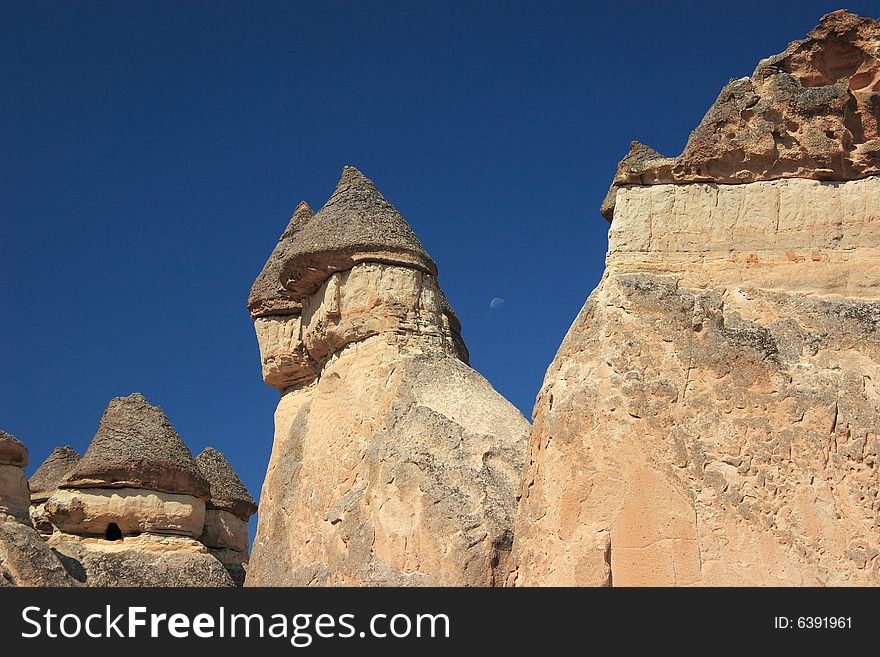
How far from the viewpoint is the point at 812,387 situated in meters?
9.11

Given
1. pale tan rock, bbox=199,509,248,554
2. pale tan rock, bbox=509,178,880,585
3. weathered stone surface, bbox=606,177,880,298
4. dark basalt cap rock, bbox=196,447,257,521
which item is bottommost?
pale tan rock, bbox=509,178,880,585

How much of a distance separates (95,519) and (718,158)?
39.1ft

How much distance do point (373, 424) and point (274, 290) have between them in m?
3.54

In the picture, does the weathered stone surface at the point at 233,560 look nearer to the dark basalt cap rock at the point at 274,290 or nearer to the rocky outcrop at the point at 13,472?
the rocky outcrop at the point at 13,472

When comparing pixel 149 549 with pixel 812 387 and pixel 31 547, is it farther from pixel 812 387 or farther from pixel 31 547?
pixel 812 387

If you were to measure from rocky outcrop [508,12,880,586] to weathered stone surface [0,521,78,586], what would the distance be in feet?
20.8

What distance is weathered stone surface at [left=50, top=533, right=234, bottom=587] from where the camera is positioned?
1734 cm

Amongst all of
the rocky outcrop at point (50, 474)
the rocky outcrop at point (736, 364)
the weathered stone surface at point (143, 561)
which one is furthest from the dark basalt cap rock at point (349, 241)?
the rocky outcrop at point (50, 474)

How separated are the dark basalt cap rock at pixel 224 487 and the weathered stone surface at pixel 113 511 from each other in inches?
107

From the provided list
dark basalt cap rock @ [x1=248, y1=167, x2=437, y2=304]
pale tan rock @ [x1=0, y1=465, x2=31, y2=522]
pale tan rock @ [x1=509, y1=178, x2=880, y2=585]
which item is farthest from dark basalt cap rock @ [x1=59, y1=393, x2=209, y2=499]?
pale tan rock @ [x1=509, y1=178, x2=880, y2=585]

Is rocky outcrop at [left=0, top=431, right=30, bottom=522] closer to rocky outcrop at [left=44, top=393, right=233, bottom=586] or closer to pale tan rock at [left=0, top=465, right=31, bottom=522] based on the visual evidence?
pale tan rock at [left=0, top=465, right=31, bottom=522]

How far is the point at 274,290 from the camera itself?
53.2ft

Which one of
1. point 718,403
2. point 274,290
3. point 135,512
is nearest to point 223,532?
point 135,512
